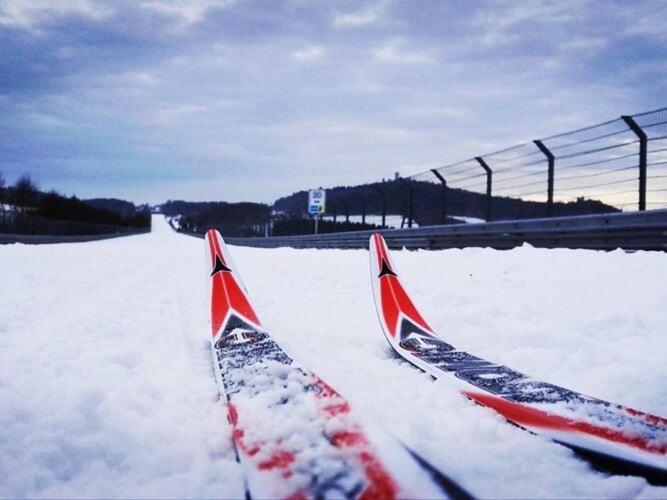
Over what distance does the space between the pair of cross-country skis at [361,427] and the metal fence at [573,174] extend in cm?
621

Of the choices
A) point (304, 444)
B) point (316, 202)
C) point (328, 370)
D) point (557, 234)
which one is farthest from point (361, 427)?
point (316, 202)

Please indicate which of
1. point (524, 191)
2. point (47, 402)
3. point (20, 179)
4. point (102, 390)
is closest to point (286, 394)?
point (102, 390)

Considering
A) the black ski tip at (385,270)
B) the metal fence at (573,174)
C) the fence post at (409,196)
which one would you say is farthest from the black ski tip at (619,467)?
the fence post at (409,196)

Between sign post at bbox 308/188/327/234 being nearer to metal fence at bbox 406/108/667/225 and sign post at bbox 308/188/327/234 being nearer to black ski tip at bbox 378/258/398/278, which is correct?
A: metal fence at bbox 406/108/667/225

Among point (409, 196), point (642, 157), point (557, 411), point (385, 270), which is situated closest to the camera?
point (557, 411)

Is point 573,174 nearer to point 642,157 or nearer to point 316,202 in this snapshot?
point 642,157

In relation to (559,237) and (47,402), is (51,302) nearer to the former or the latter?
(47,402)

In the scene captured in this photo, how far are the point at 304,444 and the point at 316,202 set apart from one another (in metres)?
22.5

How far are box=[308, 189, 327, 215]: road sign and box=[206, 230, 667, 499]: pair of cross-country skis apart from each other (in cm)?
2049

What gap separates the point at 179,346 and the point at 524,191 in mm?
8763

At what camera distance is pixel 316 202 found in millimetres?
23953

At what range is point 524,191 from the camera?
10.0 meters

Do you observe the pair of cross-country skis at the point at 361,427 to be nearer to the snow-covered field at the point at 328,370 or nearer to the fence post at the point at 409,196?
the snow-covered field at the point at 328,370

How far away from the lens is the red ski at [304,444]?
1.38m
